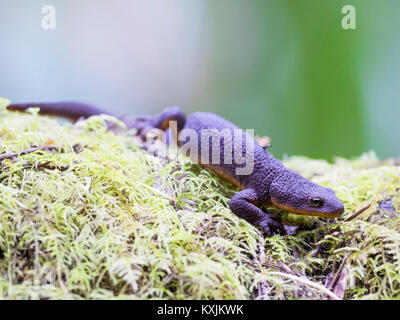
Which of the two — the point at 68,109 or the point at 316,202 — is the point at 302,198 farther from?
the point at 68,109

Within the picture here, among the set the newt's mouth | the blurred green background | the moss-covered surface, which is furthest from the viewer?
the blurred green background

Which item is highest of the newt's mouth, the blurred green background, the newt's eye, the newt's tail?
the blurred green background

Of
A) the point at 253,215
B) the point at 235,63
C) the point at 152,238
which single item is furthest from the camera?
the point at 235,63

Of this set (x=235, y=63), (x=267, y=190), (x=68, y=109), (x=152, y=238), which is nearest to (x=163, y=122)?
(x=68, y=109)

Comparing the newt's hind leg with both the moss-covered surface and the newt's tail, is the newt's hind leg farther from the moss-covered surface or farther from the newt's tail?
the moss-covered surface

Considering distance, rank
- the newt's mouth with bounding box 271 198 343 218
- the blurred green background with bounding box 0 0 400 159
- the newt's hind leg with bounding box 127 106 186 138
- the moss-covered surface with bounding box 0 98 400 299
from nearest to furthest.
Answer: the moss-covered surface with bounding box 0 98 400 299 < the newt's mouth with bounding box 271 198 343 218 < the newt's hind leg with bounding box 127 106 186 138 < the blurred green background with bounding box 0 0 400 159

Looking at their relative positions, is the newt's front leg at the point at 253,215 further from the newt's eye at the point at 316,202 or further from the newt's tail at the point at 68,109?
the newt's tail at the point at 68,109

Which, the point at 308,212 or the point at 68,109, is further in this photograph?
the point at 68,109

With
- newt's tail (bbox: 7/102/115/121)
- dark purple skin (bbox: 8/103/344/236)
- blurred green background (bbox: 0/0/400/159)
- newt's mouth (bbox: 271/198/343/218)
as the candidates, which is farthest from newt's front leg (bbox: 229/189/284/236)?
blurred green background (bbox: 0/0/400/159)

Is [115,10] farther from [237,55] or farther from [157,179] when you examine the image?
[157,179]
